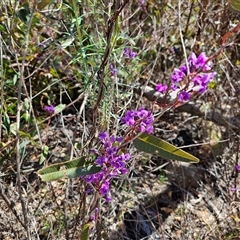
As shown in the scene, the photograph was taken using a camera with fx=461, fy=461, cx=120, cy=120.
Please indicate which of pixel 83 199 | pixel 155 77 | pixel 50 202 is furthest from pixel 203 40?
pixel 83 199

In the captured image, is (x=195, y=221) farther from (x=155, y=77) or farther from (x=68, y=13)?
(x=68, y=13)

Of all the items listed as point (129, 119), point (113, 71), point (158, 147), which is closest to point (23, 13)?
point (113, 71)

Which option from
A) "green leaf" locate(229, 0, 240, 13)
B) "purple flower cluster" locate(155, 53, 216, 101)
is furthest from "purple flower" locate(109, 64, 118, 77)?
"green leaf" locate(229, 0, 240, 13)

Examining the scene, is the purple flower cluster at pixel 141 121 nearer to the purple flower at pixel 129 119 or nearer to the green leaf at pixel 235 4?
the purple flower at pixel 129 119

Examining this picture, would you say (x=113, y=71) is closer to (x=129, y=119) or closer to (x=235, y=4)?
(x=129, y=119)

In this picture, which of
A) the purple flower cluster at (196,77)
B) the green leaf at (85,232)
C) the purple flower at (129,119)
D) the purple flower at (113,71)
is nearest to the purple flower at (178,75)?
the purple flower cluster at (196,77)
